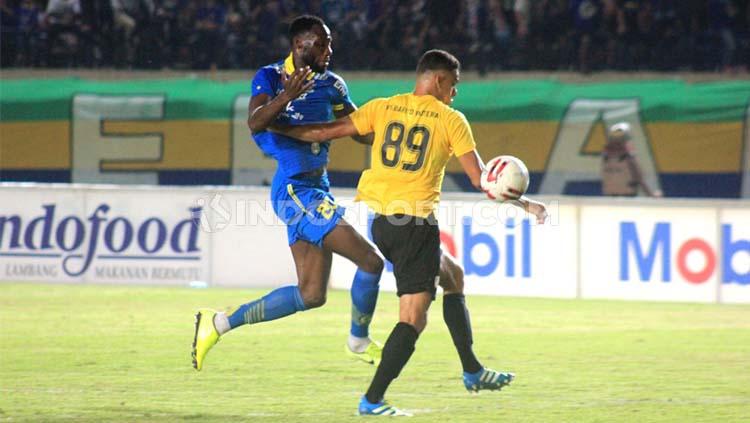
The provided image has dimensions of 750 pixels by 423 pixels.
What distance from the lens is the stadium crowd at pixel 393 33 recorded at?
1817 cm

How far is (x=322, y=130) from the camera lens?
720 centimetres

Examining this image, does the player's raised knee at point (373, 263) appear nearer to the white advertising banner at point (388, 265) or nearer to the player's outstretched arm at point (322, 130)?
the player's outstretched arm at point (322, 130)

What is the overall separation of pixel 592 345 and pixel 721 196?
22.4 feet

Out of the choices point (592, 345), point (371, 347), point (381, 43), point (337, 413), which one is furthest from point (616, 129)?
point (337, 413)

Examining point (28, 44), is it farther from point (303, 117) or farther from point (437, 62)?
point (437, 62)

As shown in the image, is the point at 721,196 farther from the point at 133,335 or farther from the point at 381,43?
the point at 133,335

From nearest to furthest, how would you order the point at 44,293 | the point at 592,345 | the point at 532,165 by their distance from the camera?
1. the point at 592,345
2. the point at 44,293
3. the point at 532,165

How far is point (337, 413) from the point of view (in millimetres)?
7008

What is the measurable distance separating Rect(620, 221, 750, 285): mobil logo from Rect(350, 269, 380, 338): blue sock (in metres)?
6.08

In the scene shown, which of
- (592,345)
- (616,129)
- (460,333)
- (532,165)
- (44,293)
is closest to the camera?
(460,333)

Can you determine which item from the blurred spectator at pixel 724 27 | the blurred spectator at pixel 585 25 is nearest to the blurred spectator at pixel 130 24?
the blurred spectator at pixel 585 25

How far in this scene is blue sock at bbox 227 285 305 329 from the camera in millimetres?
7887

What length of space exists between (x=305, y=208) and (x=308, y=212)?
3 centimetres

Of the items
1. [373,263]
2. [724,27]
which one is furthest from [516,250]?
[373,263]
